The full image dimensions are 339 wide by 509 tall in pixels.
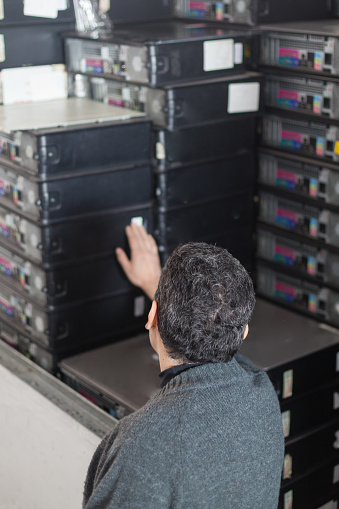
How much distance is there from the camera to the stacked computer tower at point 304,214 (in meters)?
2.94

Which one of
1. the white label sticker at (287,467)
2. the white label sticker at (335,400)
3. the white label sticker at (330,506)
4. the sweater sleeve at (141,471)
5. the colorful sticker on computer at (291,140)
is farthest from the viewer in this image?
the colorful sticker on computer at (291,140)

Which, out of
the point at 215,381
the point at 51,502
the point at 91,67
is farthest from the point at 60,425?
the point at 91,67

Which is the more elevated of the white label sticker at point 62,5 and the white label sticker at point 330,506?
the white label sticker at point 62,5

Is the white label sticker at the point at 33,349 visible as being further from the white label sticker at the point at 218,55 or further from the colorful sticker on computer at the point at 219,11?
the colorful sticker on computer at the point at 219,11

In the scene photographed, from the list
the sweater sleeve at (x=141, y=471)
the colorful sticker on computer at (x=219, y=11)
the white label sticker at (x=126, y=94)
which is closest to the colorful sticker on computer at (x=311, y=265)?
the white label sticker at (x=126, y=94)

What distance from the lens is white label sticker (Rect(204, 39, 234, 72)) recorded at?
309cm

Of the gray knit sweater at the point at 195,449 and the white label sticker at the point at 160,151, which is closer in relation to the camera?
the gray knit sweater at the point at 195,449

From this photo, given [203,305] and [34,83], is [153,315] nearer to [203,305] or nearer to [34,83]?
[203,305]

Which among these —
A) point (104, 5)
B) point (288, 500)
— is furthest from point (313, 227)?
point (104, 5)

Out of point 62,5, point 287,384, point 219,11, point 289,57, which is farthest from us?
point 219,11

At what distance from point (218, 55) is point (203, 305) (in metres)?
1.91

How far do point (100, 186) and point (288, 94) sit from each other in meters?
0.89

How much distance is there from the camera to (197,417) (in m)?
1.44

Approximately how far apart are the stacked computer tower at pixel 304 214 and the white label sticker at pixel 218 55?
178 millimetres
